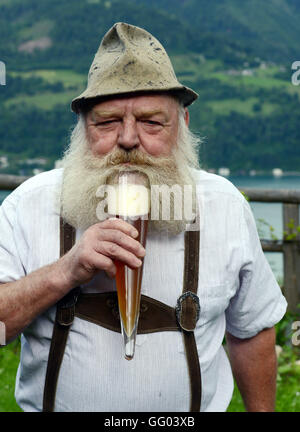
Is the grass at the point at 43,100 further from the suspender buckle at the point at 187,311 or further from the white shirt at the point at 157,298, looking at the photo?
the suspender buckle at the point at 187,311

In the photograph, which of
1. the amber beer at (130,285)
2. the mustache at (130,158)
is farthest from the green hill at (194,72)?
the amber beer at (130,285)

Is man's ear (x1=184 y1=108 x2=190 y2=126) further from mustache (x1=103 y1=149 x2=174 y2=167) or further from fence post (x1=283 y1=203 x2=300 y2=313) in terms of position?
fence post (x1=283 y1=203 x2=300 y2=313)

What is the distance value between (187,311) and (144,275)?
209 millimetres

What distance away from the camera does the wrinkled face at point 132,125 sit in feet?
7.16

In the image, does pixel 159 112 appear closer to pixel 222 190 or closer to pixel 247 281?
pixel 222 190

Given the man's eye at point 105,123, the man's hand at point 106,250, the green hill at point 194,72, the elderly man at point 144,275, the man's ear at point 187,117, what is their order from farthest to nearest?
the green hill at point 194,72
the man's ear at point 187,117
the man's eye at point 105,123
the elderly man at point 144,275
the man's hand at point 106,250

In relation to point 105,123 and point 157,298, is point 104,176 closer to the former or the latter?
point 105,123

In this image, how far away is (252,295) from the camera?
7.85 feet

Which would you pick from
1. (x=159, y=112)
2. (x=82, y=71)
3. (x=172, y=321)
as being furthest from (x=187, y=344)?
(x=82, y=71)

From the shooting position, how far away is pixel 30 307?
2025mm

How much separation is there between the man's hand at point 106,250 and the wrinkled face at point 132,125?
463mm

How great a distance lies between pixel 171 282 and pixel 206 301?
0.15 metres

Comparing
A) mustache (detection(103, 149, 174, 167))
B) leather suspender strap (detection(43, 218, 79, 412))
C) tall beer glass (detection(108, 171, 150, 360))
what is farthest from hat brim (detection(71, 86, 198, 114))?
leather suspender strap (detection(43, 218, 79, 412))

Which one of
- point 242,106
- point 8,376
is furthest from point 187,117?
point 242,106
